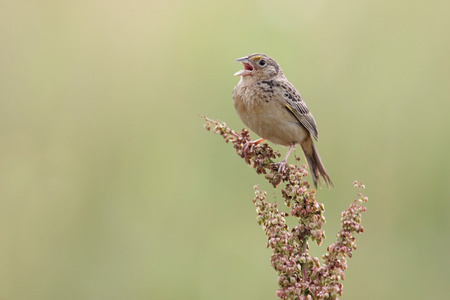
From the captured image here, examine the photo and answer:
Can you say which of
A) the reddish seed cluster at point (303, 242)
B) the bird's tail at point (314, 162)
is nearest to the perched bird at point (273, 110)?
the bird's tail at point (314, 162)

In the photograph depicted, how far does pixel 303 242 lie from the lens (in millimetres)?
2533

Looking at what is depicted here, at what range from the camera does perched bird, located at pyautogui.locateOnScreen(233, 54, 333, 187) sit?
441cm

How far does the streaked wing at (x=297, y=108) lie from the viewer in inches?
179

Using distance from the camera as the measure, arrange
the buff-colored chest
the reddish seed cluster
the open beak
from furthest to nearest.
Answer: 1. the open beak
2. the buff-colored chest
3. the reddish seed cluster

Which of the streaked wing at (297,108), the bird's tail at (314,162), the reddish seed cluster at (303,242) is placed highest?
the streaked wing at (297,108)

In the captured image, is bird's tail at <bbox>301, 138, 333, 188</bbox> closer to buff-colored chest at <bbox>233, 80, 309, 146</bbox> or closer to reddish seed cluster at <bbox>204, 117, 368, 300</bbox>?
buff-colored chest at <bbox>233, 80, 309, 146</bbox>

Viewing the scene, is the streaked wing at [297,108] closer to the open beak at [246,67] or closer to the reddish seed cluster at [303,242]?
the open beak at [246,67]

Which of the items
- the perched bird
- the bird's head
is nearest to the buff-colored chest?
the perched bird

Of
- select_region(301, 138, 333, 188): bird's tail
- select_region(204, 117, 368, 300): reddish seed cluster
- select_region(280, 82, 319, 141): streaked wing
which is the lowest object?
select_region(204, 117, 368, 300): reddish seed cluster

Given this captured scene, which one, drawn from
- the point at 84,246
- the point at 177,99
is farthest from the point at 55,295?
the point at 177,99

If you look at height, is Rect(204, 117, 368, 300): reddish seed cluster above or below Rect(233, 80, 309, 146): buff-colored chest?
below

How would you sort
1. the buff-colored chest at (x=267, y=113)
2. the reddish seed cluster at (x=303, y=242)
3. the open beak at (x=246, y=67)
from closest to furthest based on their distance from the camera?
the reddish seed cluster at (x=303, y=242)
the buff-colored chest at (x=267, y=113)
the open beak at (x=246, y=67)

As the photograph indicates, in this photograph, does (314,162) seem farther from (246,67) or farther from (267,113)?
(246,67)

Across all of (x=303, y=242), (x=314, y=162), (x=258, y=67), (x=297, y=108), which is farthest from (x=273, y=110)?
(x=303, y=242)
